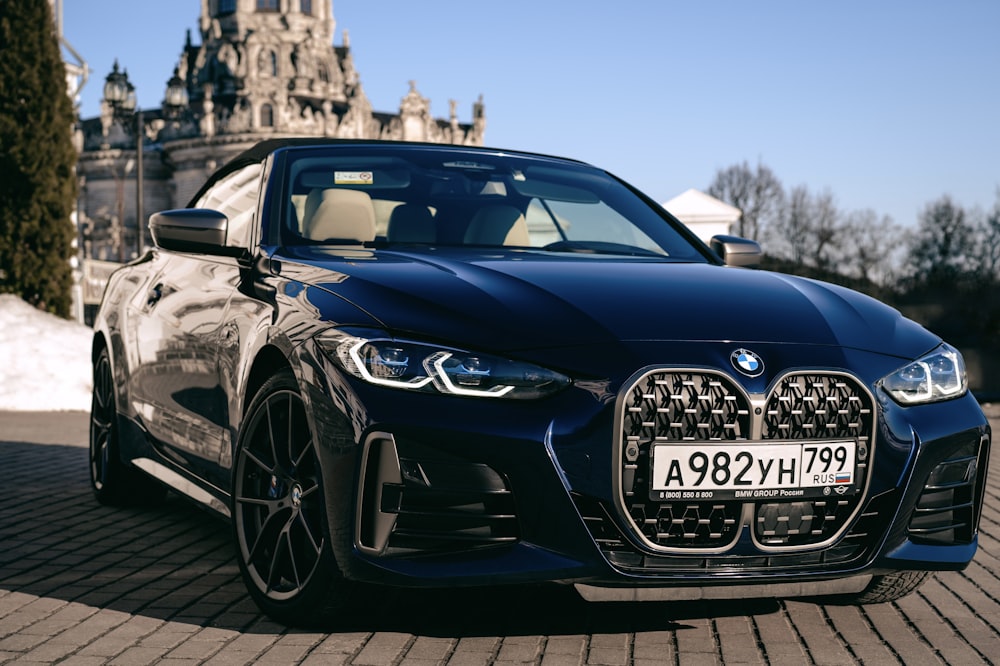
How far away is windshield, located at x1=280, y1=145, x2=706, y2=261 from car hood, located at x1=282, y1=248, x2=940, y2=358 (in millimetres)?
377

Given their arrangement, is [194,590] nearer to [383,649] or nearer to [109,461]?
[383,649]

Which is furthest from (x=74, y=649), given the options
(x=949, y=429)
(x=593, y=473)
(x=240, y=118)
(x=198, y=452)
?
(x=240, y=118)

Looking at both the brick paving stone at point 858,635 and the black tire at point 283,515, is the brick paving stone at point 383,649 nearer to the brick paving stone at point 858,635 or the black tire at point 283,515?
the black tire at point 283,515

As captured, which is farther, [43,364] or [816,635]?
[43,364]

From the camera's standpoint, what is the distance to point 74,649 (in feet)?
13.2

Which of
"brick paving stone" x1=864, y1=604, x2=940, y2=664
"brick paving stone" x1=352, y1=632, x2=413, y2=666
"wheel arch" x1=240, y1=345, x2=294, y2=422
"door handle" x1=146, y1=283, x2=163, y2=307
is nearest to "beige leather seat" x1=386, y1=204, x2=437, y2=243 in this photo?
"wheel arch" x1=240, y1=345, x2=294, y2=422

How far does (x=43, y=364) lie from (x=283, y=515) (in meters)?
12.8

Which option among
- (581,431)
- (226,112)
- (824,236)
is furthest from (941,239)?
(581,431)

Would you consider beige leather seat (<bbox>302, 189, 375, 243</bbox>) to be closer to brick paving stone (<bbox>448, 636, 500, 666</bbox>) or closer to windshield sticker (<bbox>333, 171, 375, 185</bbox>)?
windshield sticker (<bbox>333, 171, 375, 185</bbox>)

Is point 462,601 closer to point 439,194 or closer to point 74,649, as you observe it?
point 74,649

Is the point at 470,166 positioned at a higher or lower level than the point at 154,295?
higher

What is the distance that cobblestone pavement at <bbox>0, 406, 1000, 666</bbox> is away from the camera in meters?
3.93

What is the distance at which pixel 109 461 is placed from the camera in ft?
22.7

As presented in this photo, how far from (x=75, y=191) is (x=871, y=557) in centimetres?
2084
